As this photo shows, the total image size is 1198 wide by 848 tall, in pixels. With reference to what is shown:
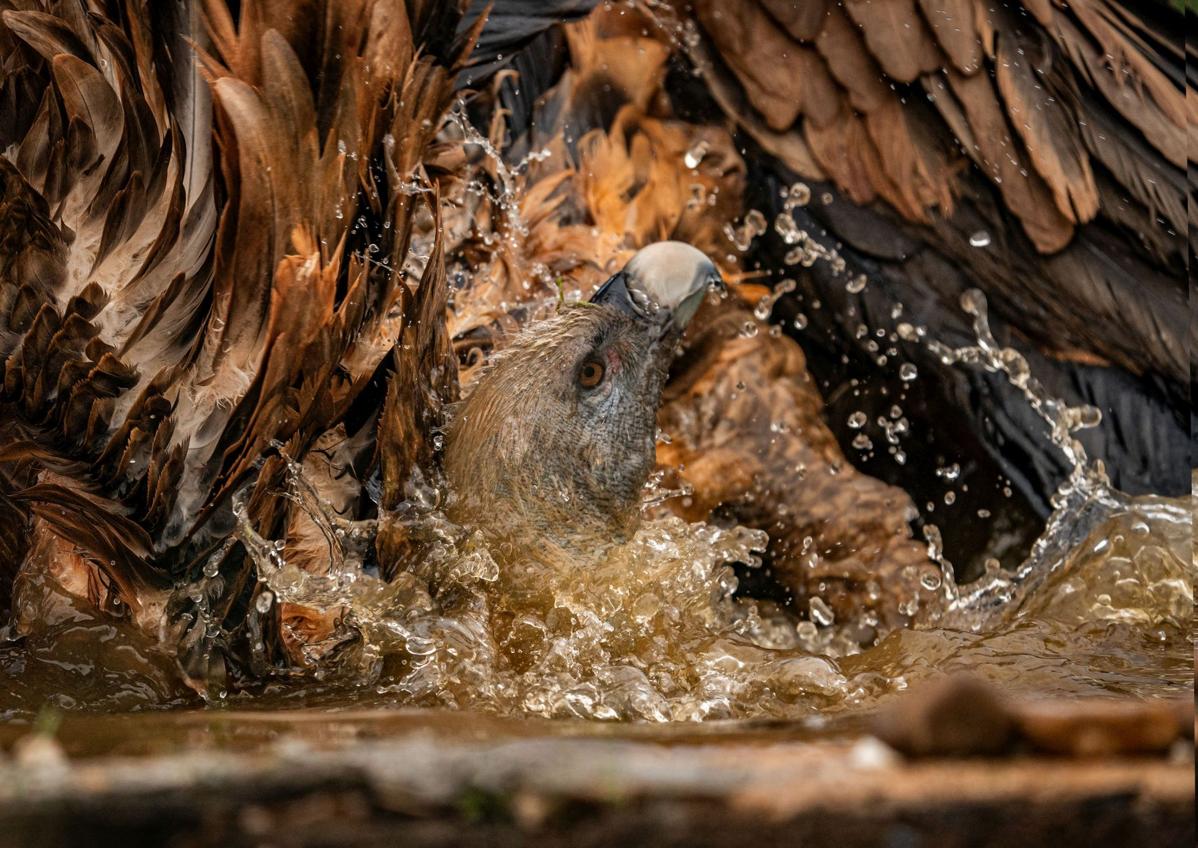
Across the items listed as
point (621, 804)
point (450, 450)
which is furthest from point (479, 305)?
point (621, 804)

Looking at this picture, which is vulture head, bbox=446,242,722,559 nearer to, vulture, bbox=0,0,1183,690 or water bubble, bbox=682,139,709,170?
vulture, bbox=0,0,1183,690

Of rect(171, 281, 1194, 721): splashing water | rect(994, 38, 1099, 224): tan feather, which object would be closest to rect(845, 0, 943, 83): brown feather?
rect(994, 38, 1099, 224): tan feather

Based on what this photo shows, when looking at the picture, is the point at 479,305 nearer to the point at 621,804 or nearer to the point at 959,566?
the point at 959,566

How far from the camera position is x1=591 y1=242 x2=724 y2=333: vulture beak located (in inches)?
92.4

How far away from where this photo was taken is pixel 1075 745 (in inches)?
29.9

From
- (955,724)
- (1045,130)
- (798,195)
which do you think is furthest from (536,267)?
(955,724)

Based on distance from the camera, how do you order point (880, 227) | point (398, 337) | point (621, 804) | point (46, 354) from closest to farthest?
1. point (621, 804)
2. point (46, 354)
3. point (398, 337)
4. point (880, 227)

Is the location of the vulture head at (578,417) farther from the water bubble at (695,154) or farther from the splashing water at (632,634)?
the water bubble at (695,154)

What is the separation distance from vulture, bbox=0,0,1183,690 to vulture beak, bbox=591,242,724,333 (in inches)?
0.7

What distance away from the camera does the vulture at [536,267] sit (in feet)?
6.07

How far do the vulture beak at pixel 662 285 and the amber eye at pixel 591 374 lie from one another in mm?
131

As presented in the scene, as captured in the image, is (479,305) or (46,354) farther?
(479,305)

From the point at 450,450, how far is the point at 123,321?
617 millimetres

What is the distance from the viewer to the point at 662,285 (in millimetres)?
2344
